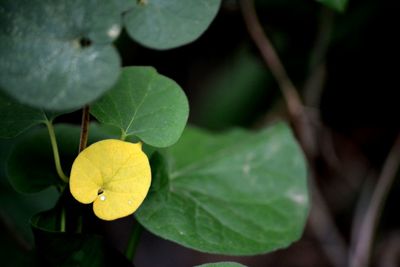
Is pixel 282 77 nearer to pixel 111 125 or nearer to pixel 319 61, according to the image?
pixel 319 61

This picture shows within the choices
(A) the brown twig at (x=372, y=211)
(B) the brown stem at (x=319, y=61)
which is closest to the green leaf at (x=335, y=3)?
(B) the brown stem at (x=319, y=61)

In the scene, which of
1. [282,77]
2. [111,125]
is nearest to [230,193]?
[111,125]

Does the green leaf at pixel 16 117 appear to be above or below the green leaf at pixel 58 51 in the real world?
below

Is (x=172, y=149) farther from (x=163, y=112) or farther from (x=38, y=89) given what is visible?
(x=38, y=89)

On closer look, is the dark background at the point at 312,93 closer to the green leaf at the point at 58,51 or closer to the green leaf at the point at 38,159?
the green leaf at the point at 38,159

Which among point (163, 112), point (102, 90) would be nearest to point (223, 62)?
point (163, 112)

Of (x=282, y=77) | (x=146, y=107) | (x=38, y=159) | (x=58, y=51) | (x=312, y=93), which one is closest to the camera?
(x=58, y=51)
